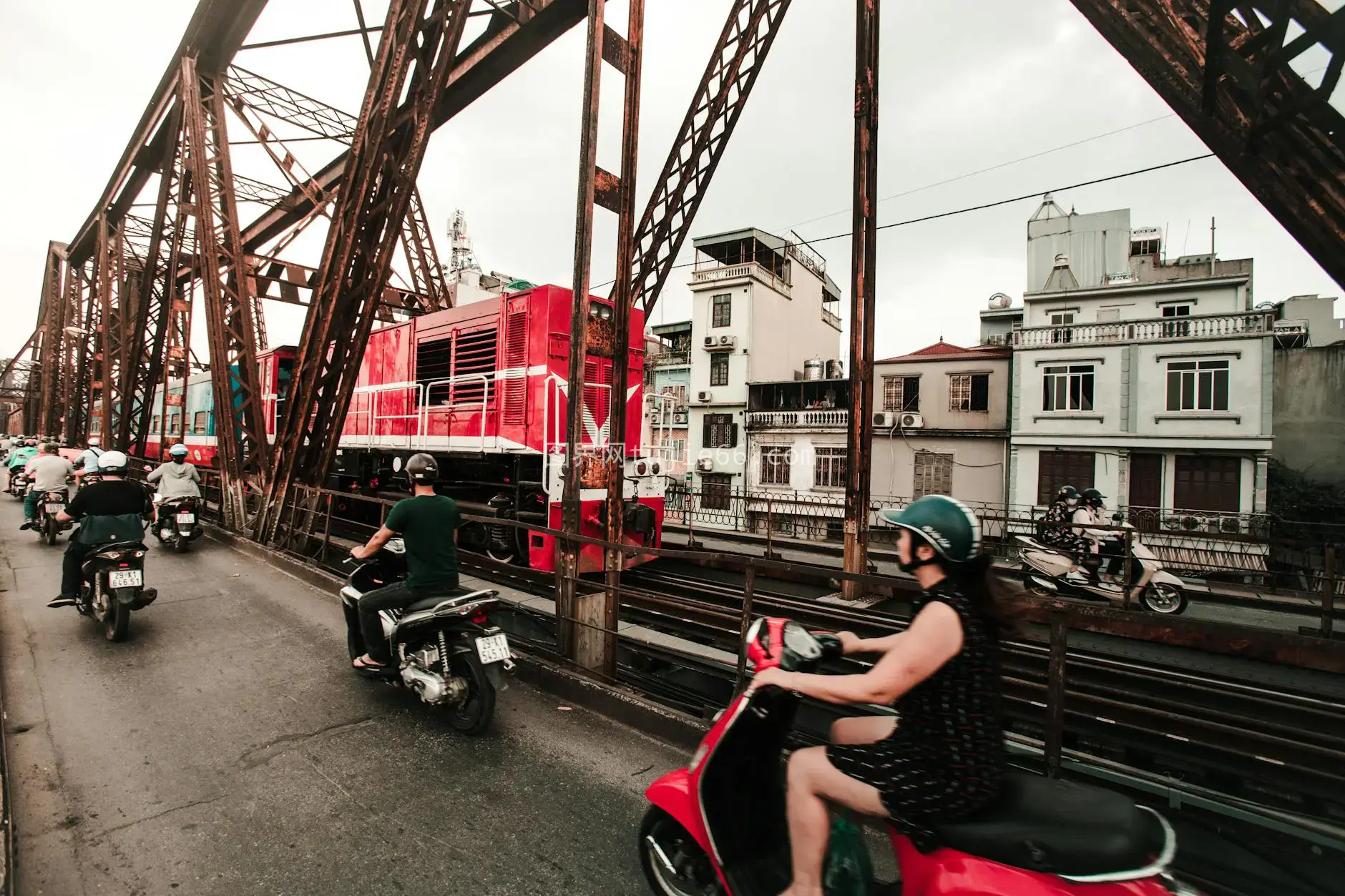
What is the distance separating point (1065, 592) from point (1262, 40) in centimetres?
859

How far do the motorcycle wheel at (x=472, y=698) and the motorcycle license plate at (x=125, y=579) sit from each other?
3433mm

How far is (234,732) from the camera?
3.72m

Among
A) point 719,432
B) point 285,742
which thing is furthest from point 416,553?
point 719,432

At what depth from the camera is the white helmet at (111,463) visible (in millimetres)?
5766

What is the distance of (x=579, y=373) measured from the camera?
488 centimetres

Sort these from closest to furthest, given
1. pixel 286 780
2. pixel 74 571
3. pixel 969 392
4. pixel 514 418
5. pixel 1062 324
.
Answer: pixel 286 780
pixel 74 571
pixel 514 418
pixel 1062 324
pixel 969 392

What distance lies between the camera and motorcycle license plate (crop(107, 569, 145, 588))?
5184 mm

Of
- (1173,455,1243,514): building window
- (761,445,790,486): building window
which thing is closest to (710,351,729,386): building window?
(761,445,790,486): building window

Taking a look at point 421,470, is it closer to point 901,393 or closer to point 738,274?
point 901,393

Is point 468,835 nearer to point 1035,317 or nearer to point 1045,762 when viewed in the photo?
point 1045,762

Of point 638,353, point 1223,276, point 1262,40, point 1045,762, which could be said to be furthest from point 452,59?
point 1223,276

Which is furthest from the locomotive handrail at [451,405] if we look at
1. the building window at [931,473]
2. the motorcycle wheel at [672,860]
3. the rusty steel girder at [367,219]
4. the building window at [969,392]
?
the building window at [969,392]

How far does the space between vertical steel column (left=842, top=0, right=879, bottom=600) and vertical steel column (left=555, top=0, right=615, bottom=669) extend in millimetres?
3516

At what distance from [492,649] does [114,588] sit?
3.72m
